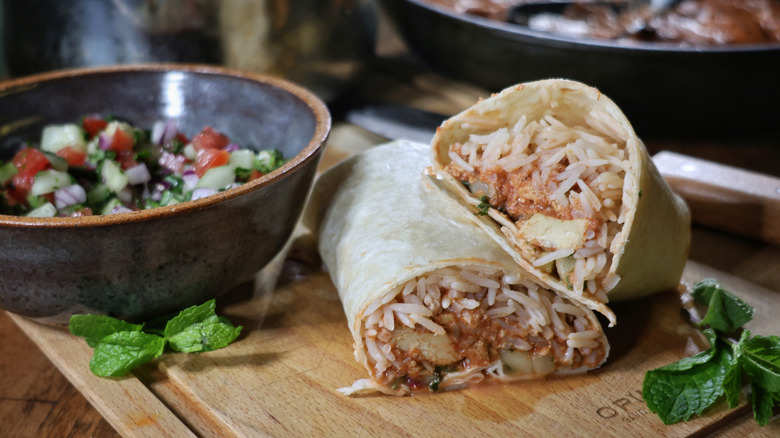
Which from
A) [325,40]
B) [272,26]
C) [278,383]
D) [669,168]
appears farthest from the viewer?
[325,40]

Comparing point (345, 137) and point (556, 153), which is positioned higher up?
point (556, 153)

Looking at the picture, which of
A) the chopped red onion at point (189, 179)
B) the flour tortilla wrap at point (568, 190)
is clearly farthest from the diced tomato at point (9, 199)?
the flour tortilla wrap at point (568, 190)

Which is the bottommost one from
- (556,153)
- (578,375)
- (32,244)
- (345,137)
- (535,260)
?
(345,137)

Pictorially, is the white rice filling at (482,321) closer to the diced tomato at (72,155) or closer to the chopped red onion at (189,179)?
the chopped red onion at (189,179)

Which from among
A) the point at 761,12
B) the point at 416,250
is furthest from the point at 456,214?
the point at 761,12

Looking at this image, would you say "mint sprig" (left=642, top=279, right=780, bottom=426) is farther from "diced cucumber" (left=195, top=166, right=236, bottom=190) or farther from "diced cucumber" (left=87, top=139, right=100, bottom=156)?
"diced cucumber" (left=87, top=139, right=100, bottom=156)

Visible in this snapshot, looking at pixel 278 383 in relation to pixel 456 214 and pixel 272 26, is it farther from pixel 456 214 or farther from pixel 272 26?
pixel 272 26
